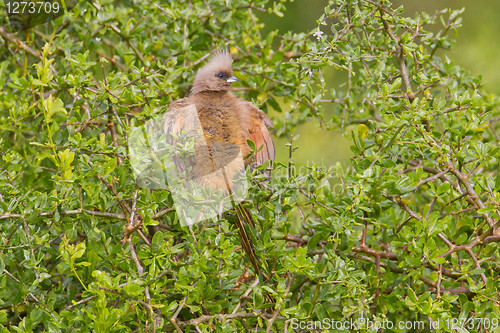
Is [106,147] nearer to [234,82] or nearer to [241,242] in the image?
[241,242]

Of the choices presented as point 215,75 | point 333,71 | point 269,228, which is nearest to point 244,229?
point 269,228

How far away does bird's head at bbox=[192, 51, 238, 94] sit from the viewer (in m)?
2.42

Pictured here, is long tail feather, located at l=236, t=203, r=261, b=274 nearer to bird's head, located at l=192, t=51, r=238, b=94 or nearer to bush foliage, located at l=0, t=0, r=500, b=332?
bush foliage, located at l=0, t=0, r=500, b=332

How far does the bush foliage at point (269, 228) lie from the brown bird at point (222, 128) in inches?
4.4

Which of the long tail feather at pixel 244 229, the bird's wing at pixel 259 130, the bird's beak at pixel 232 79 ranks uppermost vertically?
the bird's beak at pixel 232 79

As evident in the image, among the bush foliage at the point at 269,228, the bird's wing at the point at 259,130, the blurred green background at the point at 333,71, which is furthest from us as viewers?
the blurred green background at the point at 333,71

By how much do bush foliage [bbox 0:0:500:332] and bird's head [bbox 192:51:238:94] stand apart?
1.06 ft

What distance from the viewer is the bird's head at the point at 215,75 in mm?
2416

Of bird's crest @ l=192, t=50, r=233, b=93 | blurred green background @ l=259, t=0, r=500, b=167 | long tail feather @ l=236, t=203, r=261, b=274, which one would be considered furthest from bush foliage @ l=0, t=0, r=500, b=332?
blurred green background @ l=259, t=0, r=500, b=167

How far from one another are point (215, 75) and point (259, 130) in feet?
0.96

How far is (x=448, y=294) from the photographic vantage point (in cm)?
176

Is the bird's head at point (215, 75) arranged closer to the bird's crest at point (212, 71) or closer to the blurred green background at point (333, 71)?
the bird's crest at point (212, 71)

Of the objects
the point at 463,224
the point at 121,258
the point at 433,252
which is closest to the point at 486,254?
the point at 463,224

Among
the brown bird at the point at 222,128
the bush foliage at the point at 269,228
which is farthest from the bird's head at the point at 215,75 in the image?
the bush foliage at the point at 269,228
